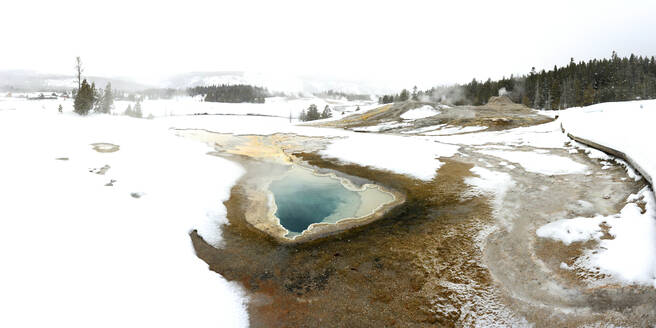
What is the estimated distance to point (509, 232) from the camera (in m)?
9.43

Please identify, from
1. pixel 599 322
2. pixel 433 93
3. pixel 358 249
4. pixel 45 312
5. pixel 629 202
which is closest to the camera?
pixel 45 312

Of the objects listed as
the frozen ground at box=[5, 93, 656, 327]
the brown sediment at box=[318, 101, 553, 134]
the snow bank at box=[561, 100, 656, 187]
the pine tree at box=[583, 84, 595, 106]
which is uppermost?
the pine tree at box=[583, 84, 595, 106]

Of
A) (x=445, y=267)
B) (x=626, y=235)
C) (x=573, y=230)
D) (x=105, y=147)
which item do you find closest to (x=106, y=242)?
(x=445, y=267)

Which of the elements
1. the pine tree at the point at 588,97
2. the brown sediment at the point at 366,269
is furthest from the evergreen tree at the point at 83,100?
the pine tree at the point at 588,97

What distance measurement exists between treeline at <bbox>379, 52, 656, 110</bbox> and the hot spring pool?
83825 millimetres

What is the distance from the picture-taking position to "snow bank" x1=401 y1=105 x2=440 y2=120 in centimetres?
5330

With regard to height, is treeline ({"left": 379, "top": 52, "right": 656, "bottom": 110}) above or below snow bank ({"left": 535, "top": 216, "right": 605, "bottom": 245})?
above

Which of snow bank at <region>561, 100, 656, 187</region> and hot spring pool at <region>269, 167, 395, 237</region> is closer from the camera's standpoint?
hot spring pool at <region>269, 167, 395, 237</region>

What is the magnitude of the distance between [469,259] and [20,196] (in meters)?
12.7

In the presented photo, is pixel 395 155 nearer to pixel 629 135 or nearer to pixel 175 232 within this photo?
pixel 629 135

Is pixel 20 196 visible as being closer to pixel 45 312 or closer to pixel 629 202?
pixel 45 312

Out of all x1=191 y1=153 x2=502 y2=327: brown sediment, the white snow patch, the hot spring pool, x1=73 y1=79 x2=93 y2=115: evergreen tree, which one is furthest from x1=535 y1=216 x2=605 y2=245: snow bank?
x1=73 y1=79 x2=93 y2=115: evergreen tree

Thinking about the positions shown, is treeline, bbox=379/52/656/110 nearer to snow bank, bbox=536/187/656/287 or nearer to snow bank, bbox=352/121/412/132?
snow bank, bbox=352/121/412/132

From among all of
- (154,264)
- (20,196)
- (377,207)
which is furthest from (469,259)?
(20,196)
